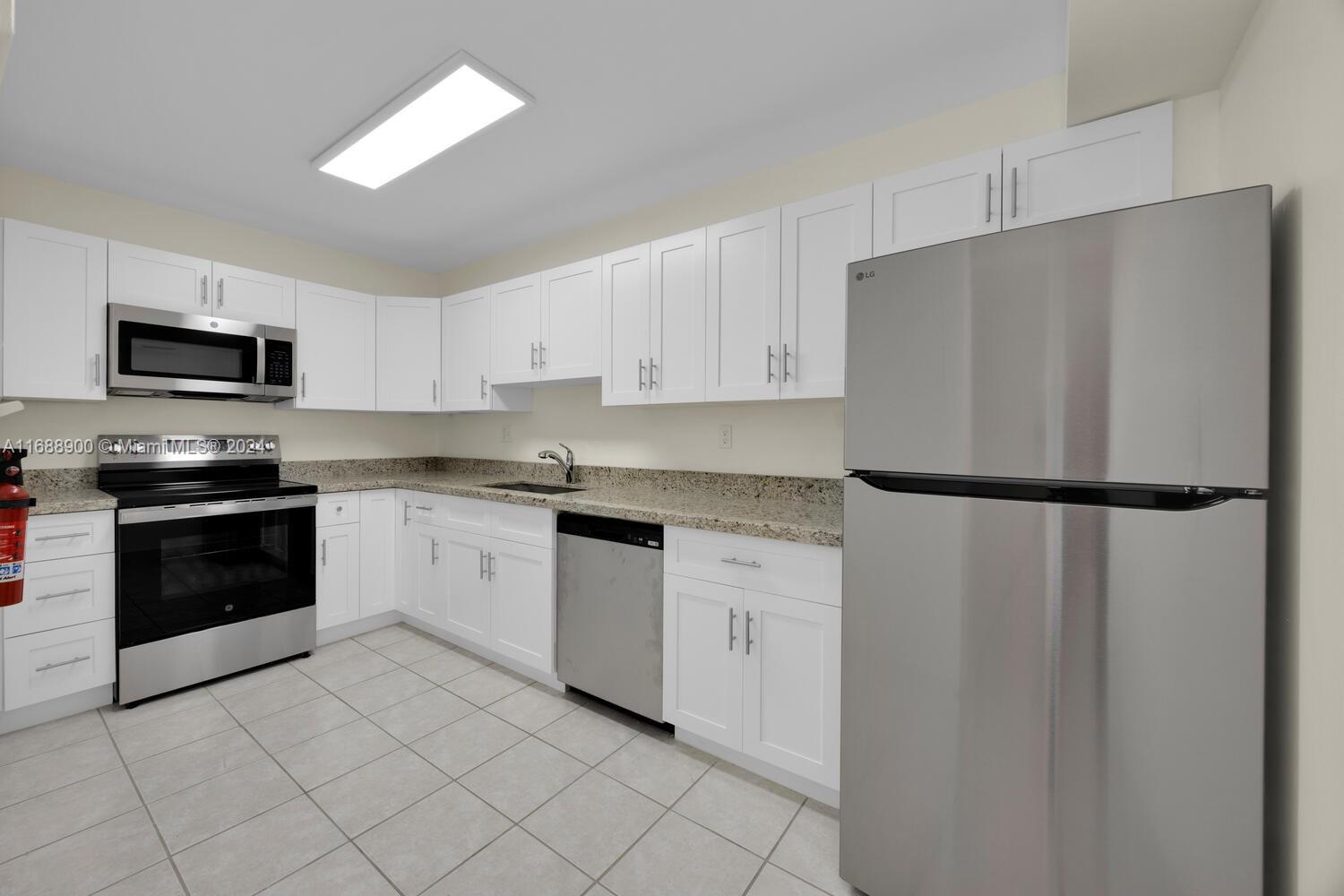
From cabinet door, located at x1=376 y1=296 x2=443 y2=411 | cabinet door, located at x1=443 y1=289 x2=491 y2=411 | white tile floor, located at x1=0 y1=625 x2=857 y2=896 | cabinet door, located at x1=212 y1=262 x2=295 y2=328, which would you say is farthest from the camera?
cabinet door, located at x1=376 y1=296 x2=443 y2=411

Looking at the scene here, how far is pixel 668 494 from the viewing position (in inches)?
114

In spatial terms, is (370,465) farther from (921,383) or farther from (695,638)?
(921,383)

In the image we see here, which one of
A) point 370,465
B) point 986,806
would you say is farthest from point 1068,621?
point 370,465

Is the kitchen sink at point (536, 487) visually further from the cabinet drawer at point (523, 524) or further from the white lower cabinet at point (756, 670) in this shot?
the white lower cabinet at point (756, 670)

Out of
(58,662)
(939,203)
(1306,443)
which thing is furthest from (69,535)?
(1306,443)

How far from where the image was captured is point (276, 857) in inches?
62.7

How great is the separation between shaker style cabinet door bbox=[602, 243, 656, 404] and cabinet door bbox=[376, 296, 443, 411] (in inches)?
62.5

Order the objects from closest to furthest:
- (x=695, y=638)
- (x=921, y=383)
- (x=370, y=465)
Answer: (x=921, y=383), (x=695, y=638), (x=370, y=465)

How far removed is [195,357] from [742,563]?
9.97 ft

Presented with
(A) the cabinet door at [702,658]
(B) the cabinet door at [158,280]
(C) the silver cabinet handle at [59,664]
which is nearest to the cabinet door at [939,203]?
(A) the cabinet door at [702,658]

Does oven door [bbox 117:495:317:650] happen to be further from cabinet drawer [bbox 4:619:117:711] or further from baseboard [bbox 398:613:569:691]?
baseboard [bbox 398:613:569:691]

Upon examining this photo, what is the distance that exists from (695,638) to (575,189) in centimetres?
229

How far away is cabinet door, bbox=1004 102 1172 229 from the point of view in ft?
5.12

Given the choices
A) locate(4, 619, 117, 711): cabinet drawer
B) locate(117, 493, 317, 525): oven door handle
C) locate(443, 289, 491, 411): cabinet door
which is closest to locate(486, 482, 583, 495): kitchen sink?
locate(443, 289, 491, 411): cabinet door
